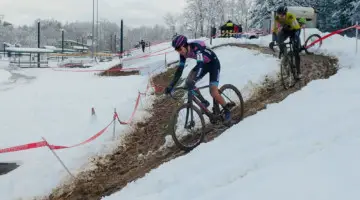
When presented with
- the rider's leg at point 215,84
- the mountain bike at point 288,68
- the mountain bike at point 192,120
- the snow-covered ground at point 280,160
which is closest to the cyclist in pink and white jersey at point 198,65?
the rider's leg at point 215,84

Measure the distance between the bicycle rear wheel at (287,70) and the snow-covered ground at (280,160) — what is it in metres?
2.16

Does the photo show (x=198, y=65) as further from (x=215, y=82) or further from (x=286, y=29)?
(x=286, y=29)

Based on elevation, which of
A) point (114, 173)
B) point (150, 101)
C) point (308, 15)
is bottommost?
point (114, 173)

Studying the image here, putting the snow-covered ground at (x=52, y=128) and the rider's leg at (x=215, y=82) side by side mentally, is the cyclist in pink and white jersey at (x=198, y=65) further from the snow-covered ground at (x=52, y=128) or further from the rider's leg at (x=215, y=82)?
the snow-covered ground at (x=52, y=128)

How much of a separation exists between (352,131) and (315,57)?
9369mm

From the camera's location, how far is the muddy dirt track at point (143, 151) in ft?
23.6

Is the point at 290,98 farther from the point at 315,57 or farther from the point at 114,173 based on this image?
the point at 315,57

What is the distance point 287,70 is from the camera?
401 inches

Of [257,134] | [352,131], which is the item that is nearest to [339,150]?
[352,131]

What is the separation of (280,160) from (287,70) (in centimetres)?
572

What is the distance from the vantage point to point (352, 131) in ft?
17.6

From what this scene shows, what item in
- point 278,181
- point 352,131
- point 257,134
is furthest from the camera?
point 257,134

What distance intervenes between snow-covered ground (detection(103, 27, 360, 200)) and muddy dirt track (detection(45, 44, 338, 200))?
1.13m

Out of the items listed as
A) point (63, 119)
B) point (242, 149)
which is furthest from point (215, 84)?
point (63, 119)
